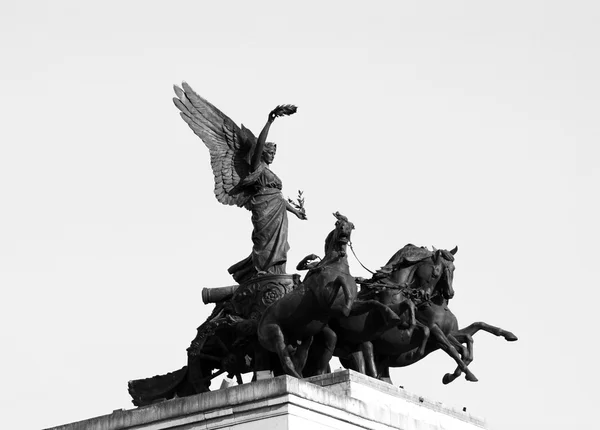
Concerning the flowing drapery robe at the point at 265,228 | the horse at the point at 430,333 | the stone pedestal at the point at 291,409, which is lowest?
the stone pedestal at the point at 291,409

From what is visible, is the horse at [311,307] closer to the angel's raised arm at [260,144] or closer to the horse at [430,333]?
the horse at [430,333]

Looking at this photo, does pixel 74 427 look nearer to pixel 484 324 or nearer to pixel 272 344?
pixel 272 344

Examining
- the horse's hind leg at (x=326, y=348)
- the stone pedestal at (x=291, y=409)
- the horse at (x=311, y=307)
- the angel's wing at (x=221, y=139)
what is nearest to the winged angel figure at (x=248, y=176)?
the angel's wing at (x=221, y=139)

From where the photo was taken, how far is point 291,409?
71.0 feet

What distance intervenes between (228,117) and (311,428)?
22.0ft

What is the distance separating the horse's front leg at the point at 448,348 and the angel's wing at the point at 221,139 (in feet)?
11.5

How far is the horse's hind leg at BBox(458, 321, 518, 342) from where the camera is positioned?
2509 centimetres

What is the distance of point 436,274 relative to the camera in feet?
81.4

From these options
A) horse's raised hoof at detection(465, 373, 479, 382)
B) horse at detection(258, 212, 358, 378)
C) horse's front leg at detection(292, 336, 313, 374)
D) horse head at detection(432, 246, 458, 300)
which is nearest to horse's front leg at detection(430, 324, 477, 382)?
horse's raised hoof at detection(465, 373, 479, 382)

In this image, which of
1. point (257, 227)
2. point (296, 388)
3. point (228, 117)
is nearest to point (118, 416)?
point (296, 388)

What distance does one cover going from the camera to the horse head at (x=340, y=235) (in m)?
23.2

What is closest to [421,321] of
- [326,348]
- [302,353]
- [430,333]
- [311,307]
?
[430,333]

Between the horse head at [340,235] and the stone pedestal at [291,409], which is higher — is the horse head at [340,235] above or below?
above

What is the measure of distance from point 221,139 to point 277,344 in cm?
482
